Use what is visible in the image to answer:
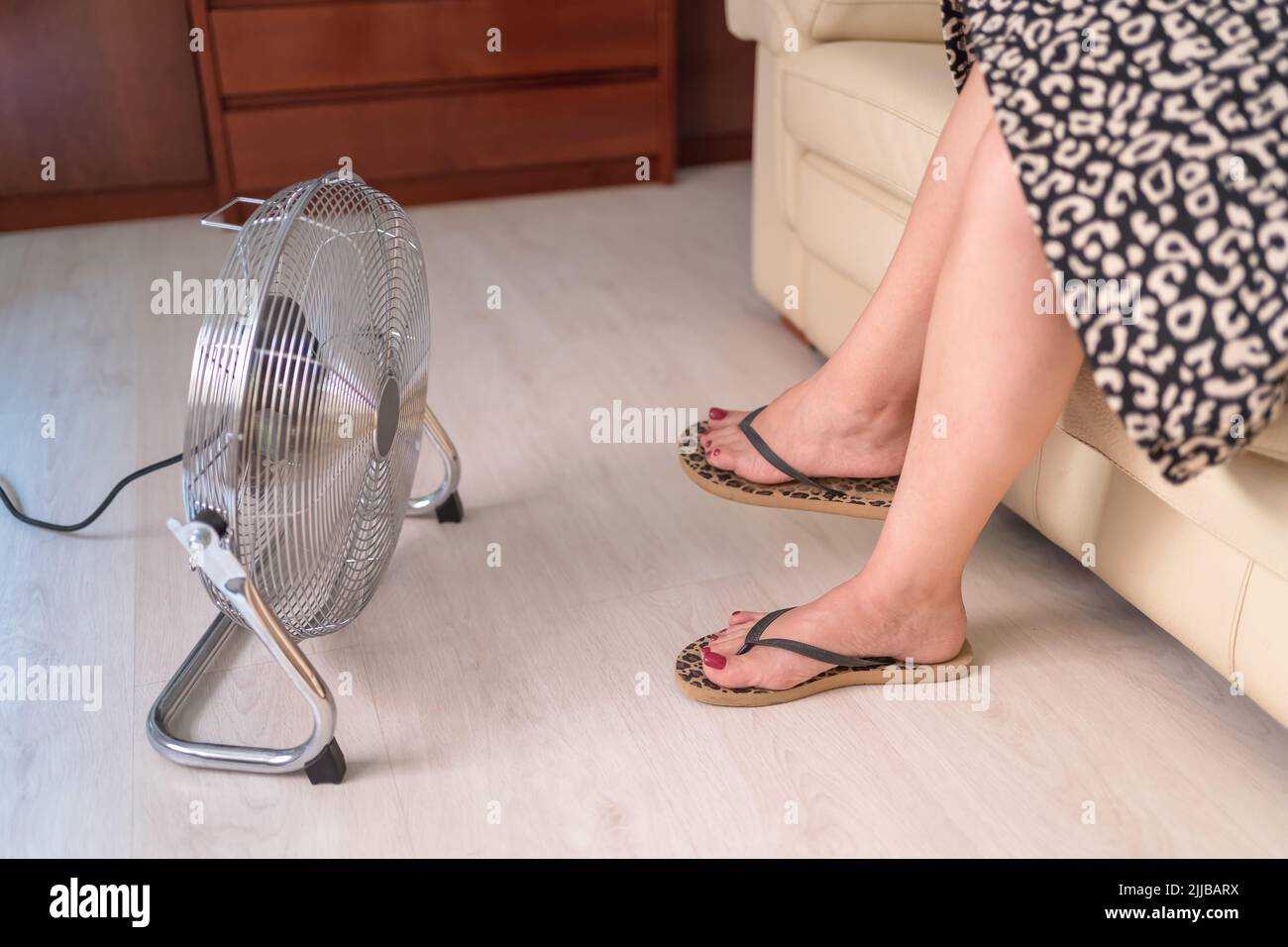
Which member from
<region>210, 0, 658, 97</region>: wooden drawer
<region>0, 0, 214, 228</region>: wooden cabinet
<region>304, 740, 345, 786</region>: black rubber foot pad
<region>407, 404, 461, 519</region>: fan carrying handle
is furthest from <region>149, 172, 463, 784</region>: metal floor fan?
<region>0, 0, 214, 228</region>: wooden cabinet

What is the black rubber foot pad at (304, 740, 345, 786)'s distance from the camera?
0.99 metres

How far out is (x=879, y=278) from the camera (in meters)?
1.45

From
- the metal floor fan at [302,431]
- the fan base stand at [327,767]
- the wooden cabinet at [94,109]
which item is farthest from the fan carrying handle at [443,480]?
the wooden cabinet at [94,109]

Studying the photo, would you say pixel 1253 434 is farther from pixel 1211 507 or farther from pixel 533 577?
pixel 533 577

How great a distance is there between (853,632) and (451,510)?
20.7 inches

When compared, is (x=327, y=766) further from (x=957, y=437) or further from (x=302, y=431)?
(x=957, y=437)

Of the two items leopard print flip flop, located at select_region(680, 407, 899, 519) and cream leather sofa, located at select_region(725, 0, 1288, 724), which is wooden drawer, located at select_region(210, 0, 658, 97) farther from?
leopard print flip flop, located at select_region(680, 407, 899, 519)

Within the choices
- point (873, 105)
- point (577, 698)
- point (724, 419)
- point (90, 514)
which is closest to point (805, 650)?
point (577, 698)

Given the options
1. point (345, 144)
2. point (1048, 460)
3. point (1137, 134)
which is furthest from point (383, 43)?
point (1137, 134)

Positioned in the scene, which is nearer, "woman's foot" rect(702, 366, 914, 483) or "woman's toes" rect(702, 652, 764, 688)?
"woman's toes" rect(702, 652, 764, 688)

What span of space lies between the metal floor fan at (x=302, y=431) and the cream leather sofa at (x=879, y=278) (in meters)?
0.59

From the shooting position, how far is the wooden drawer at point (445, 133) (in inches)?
93.9

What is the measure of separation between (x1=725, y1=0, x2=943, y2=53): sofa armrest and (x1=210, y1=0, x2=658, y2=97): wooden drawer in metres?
0.90

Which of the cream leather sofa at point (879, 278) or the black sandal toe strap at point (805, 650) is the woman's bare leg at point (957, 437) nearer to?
the black sandal toe strap at point (805, 650)
